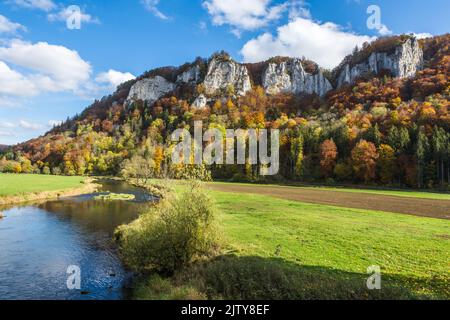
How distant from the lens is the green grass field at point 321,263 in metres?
15.2

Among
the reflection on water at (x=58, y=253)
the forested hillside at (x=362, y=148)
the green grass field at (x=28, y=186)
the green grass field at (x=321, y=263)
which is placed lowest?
the reflection on water at (x=58, y=253)

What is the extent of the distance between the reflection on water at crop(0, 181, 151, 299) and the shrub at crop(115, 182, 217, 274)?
7.74 ft

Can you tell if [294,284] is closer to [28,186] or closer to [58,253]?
[58,253]

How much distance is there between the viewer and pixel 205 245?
21422mm

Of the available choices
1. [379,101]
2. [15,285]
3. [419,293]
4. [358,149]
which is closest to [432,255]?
[419,293]

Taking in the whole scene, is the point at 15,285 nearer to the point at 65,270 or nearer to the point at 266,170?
the point at 65,270

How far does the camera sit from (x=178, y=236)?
67.2 ft

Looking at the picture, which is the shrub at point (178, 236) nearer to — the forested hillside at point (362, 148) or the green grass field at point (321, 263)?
the green grass field at point (321, 263)

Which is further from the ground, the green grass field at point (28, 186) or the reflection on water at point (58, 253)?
the green grass field at point (28, 186)

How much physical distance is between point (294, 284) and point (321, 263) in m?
5.01

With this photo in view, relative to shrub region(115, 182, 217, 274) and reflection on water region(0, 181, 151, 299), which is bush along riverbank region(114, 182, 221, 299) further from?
reflection on water region(0, 181, 151, 299)

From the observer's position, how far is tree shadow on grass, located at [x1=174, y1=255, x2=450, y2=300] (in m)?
14.3

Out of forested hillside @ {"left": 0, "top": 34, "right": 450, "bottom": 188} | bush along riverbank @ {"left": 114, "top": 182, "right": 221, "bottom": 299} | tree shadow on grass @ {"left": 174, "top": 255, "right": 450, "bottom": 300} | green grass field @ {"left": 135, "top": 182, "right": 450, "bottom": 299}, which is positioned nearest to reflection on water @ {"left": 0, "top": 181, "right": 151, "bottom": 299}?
bush along riverbank @ {"left": 114, "top": 182, "right": 221, "bottom": 299}

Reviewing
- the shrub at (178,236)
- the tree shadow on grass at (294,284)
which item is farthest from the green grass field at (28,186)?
the tree shadow on grass at (294,284)
